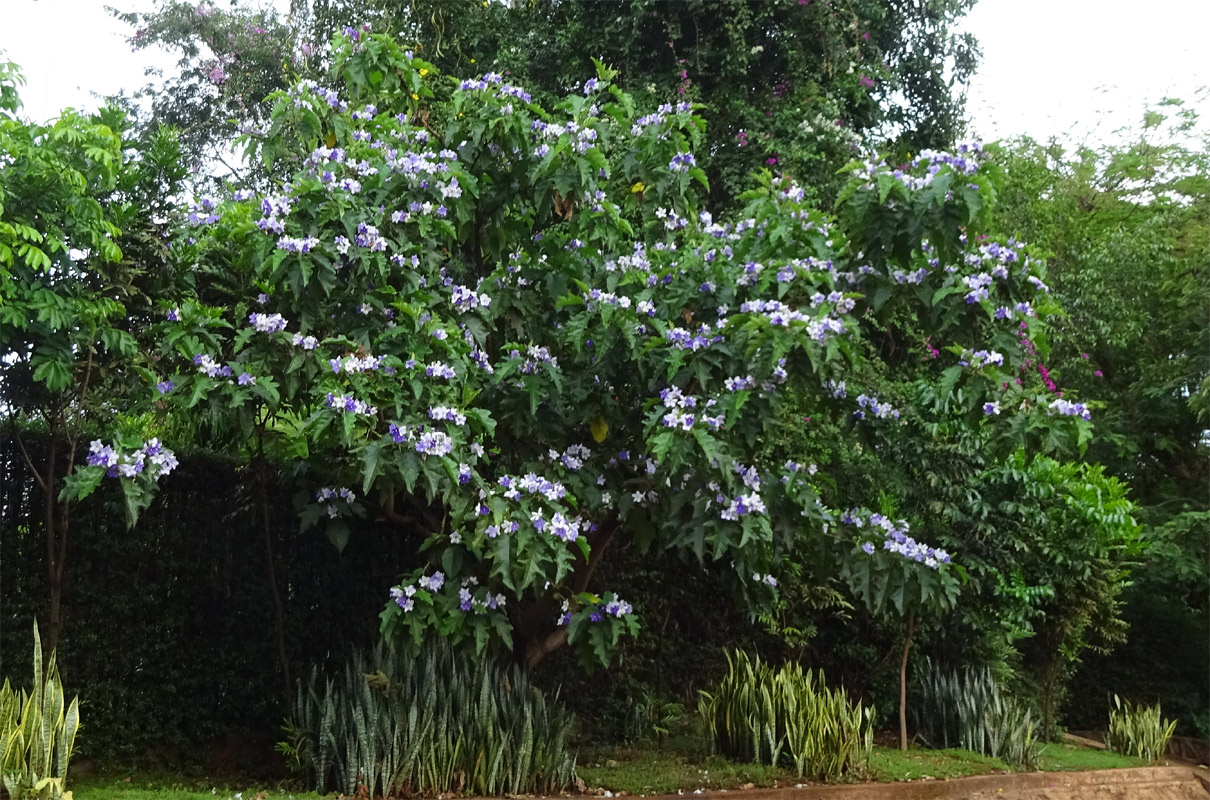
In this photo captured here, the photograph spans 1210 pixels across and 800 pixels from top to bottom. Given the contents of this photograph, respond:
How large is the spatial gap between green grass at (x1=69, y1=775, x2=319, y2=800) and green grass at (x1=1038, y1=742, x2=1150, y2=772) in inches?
239

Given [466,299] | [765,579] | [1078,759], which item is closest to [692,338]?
[466,299]

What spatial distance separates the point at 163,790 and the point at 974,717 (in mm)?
6240

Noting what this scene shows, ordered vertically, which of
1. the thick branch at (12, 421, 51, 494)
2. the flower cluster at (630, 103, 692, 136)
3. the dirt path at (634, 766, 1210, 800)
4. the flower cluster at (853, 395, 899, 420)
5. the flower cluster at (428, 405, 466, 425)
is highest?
the flower cluster at (630, 103, 692, 136)

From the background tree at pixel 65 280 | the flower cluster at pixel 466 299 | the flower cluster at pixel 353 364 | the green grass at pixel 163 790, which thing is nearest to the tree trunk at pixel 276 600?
the green grass at pixel 163 790

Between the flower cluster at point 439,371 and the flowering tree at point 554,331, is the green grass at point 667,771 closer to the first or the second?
the flowering tree at point 554,331

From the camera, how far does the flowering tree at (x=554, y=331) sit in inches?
203

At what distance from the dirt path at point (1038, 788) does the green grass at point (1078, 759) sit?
193mm

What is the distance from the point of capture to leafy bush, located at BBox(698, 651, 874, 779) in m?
6.95

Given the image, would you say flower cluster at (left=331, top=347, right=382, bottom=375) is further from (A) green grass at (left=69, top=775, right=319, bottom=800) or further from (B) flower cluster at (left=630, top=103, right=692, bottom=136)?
(A) green grass at (left=69, top=775, right=319, bottom=800)

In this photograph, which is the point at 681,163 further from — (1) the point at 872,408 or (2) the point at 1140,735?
(2) the point at 1140,735

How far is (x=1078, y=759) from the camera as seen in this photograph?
8805 millimetres

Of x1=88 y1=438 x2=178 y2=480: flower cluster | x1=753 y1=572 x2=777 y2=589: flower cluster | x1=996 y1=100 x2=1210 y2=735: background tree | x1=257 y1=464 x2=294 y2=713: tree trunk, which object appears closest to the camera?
x1=88 y1=438 x2=178 y2=480: flower cluster

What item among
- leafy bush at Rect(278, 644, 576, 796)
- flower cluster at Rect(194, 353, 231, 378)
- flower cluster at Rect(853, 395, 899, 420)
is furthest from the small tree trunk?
flower cluster at Rect(194, 353, 231, 378)

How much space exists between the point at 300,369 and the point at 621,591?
3.74 meters
